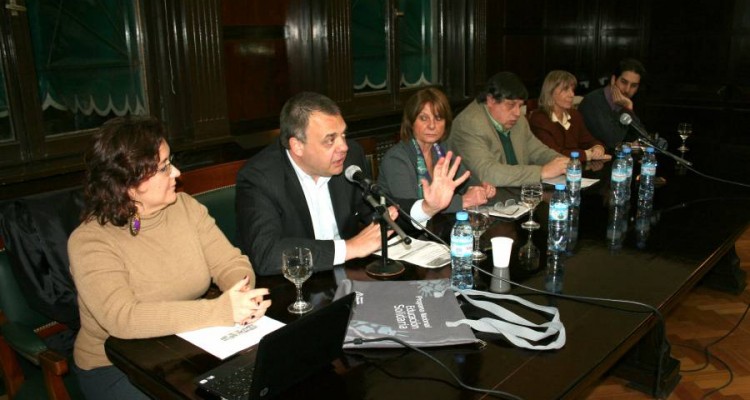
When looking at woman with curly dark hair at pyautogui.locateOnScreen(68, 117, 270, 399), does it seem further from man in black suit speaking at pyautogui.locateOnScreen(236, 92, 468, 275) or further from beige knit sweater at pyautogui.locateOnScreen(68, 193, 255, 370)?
man in black suit speaking at pyautogui.locateOnScreen(236, 92, 468, 275)

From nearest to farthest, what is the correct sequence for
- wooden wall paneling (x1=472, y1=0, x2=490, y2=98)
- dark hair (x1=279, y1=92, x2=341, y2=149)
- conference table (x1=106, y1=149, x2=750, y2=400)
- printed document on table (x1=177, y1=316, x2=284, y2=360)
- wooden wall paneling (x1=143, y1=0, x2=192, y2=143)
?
1. conference table (x1=106, y1=149, x2=750, y2=400)
2. printed document on table (x1=177, y1=316, x2=284, y2=360)
3. dark hair (x1=279, y1=92, x2=341, y2=149)
4. wooden wall paneling (x1=143, y1=0, x2=192, y2=143)
5. wooden wall paneling (x1=472, y1=0, x2=490, y2=98)

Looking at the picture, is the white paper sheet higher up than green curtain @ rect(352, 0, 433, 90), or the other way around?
green curtain @ rect(352, 0, 433, 90)

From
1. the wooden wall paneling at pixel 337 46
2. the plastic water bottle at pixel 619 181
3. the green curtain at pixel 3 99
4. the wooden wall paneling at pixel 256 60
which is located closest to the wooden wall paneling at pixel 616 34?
the wooden wall paneling at pixel 337 46

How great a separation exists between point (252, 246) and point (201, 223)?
0.57 ft

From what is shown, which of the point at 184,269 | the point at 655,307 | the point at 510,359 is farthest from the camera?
the point at 184,269

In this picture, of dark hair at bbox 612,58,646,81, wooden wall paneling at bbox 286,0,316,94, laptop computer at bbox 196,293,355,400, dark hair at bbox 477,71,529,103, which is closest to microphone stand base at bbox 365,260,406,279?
laptop computer at bbox 196,293,355,400

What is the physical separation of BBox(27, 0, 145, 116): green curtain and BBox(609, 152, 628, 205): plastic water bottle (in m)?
2.29

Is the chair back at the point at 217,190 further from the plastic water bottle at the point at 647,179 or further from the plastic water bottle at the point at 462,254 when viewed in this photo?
the plastic water bottle at the point at 647,179

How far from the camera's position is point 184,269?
178cm

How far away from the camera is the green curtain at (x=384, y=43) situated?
4320 mm

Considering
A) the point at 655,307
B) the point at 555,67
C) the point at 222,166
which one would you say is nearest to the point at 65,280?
the point at 222,166

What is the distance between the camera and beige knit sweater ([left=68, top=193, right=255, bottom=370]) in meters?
1.51

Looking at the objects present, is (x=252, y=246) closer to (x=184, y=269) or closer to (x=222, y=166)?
(x=184, y=269)

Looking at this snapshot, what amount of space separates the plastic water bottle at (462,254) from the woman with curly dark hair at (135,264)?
552mm
